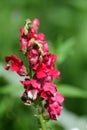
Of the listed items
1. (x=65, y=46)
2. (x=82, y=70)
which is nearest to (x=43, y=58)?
(x=65, y=46)

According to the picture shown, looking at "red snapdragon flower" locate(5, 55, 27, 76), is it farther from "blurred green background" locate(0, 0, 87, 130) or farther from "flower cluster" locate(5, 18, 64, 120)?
"blurred green background" locate(0, 0, 87, 130)

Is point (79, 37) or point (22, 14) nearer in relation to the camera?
point (79, 37)

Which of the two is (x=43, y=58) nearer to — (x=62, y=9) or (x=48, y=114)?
(x=48, y=114)

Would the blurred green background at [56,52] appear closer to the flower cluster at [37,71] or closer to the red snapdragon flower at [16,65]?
the flower cluster at [37,71]

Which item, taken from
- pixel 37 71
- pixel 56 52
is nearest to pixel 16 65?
pixel 37 71

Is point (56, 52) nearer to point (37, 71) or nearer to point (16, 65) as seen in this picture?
point (16, 65)

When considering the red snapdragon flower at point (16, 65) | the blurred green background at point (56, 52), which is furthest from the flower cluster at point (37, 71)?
the blurred green background at point (56, 52)
